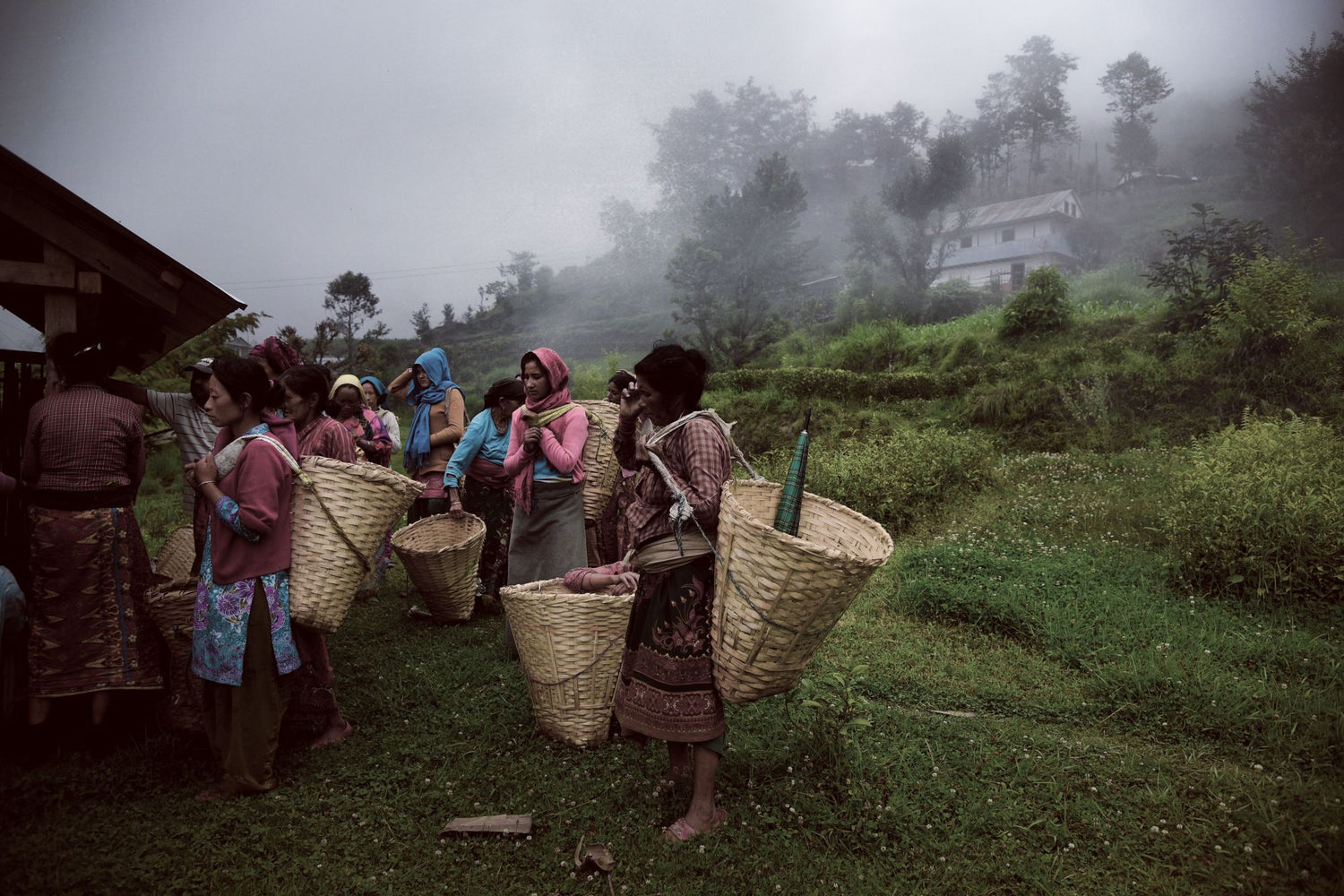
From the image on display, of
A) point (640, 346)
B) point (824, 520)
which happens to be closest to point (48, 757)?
point (824, 520)

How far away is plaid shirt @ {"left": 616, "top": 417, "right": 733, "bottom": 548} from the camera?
281 centimetres

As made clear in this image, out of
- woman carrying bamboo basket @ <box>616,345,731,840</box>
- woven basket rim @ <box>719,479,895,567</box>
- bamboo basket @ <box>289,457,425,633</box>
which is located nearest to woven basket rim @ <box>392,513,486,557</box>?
bamboo basket @ <box>289,457,425,633</box>

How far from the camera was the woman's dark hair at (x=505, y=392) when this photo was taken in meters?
5.36

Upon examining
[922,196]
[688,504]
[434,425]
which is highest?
[922,196]

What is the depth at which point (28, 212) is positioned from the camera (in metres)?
3.60

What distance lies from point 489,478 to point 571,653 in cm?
247

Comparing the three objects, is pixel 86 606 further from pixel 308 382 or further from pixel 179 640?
pixel 308 382

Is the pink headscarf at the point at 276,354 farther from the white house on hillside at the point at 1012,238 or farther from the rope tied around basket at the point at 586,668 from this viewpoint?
the white house on hillside at the point at 1012,238

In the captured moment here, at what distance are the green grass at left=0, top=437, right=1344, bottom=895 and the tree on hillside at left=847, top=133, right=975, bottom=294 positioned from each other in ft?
87.7

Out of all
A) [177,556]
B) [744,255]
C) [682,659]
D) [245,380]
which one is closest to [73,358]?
[245,380]

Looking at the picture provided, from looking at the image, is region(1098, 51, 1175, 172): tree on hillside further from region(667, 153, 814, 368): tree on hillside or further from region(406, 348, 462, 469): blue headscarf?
region(406, 348, 462, 469): blue headscarf

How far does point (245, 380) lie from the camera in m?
3.36

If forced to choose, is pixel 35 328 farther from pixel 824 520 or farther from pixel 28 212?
pixel 824 520

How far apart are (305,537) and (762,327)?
66.1ft
